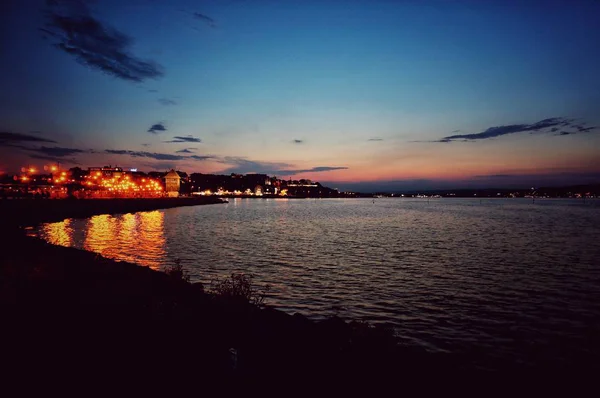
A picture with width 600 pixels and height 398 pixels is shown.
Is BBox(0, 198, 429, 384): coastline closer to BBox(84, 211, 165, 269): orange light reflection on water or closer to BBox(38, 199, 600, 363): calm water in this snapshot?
BBox(38, 199, 600, 363): calm water

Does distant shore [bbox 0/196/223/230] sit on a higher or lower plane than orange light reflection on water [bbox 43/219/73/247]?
higher

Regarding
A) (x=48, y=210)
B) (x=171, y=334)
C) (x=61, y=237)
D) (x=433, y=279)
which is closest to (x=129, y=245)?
(x=61, y=237)

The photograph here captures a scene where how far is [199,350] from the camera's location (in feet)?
32.1

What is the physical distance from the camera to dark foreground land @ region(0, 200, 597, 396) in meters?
8.50

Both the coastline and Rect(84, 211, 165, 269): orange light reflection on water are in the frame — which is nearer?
the coastline

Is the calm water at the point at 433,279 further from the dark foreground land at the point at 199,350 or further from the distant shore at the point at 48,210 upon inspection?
the distant shore at the point at 48,210

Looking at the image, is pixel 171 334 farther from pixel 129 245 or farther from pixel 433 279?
pixel 129 245

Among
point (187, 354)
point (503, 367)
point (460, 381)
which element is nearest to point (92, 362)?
point (187, 354)

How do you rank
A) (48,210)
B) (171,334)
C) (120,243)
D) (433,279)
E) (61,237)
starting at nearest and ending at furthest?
(171,334), (433,279), (120,243), (61,237), (48,210)

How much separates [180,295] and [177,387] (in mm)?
8074

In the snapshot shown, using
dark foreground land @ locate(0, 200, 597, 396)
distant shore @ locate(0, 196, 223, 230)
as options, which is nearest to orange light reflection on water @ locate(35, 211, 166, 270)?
distant shore @ locate(0, 196, 223, 230)

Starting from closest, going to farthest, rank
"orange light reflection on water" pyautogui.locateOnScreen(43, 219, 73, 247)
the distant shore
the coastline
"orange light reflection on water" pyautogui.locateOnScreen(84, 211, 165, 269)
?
the coastline, "orange light reflection on water" pyautogui.locateOnScreen(84, 211, 165, 269), "orange light reflection on water" pyautogui.locateOnScreen(43, 219, 73, 247), the distant shore

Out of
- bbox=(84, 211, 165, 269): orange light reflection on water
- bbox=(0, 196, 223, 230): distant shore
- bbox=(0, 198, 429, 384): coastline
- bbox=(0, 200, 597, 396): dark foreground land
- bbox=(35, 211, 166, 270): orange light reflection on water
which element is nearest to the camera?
bbox=(0, 200, 597, 396): dark foreground land

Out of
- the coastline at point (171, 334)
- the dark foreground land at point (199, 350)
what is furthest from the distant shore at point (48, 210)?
the dark foreground land at point (199, 350)
